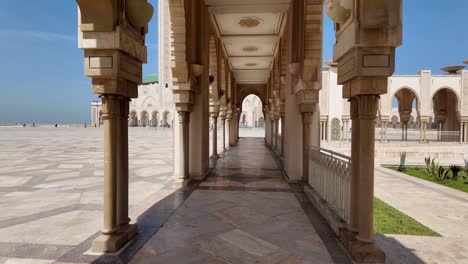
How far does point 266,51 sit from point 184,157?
23.1 ft

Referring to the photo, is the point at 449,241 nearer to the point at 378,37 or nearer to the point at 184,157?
the point at 378,37

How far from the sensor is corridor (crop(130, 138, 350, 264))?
8.47ft

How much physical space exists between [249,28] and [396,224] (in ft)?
22.8

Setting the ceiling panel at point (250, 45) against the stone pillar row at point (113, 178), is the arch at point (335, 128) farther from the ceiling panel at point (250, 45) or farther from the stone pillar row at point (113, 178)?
the stone pillar row at point (113, 178)

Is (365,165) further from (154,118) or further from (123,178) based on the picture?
(154,118)

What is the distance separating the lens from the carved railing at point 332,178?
126 inches

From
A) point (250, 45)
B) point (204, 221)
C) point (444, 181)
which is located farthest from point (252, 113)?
point (204, 221)

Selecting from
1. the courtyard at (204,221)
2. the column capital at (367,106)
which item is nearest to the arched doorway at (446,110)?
the courtyard at (204,221)

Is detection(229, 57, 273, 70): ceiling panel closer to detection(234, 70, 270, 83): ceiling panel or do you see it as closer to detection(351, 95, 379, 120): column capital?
detection(234, 70, 270, 83): ceiling panel

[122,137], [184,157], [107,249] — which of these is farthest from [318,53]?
[107,249]

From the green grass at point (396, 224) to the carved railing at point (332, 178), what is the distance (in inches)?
26.9

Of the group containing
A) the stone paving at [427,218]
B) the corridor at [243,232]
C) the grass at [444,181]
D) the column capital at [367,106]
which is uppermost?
the column capital at [367,106]

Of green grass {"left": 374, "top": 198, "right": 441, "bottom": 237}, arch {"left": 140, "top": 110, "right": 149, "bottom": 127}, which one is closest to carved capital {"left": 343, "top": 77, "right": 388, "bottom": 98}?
green grass {"left": 374, "top": 198, "right": 441, "bottom": 237}

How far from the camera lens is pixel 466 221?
3988 millimetres
